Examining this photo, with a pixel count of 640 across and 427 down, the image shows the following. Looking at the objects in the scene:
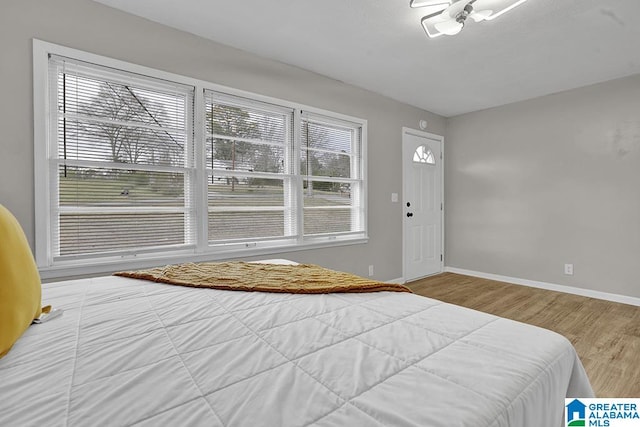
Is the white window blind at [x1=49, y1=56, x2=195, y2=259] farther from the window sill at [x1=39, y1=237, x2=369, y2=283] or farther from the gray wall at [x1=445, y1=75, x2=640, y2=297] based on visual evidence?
the gray wall at [x1=445, y1=75, x2=640, y2=297]

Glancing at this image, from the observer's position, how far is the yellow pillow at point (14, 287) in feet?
2.90

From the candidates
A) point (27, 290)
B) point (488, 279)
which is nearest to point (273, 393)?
point (27, 290)

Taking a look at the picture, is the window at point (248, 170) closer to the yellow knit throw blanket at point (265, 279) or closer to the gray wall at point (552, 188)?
the yellow knit throw blanket at point (265, 279)

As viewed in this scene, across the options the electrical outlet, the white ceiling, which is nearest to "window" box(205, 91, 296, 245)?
the white ceiling

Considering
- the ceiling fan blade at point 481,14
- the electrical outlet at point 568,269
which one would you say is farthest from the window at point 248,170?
the electrical outlet at point 568,269

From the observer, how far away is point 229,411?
24.6 inches

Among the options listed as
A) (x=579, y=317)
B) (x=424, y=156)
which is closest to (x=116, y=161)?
(x=424, y=156)

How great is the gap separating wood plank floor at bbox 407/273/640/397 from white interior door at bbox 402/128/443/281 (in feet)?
0.89

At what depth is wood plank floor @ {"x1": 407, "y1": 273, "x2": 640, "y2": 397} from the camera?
199cm

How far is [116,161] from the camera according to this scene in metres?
2.25

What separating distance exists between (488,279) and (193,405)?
15.5ft

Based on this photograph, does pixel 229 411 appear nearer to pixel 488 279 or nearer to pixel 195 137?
pixel 195 137

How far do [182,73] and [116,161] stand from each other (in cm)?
87

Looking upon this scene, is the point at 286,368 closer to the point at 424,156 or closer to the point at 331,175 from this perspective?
the point at 331,175
